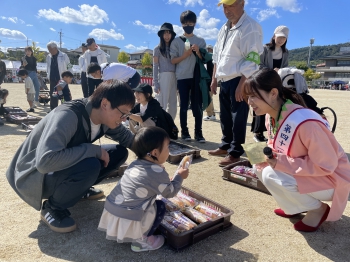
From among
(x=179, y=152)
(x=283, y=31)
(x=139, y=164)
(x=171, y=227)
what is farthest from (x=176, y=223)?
(x=283, y=31)

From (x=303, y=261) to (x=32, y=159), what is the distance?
216cm

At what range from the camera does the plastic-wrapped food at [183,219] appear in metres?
2.15

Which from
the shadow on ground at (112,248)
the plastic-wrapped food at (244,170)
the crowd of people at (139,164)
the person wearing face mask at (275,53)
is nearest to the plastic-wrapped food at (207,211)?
the shadow on ground at (112,248)

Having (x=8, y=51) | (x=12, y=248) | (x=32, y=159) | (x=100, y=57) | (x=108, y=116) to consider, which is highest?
(x=8, y=51)

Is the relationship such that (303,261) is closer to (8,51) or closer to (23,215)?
(23,215)

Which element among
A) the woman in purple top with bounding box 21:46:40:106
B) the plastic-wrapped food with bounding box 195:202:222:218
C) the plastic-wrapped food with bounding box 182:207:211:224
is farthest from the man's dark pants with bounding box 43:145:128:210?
the woman in purple top with bounding box 21:46:40:106

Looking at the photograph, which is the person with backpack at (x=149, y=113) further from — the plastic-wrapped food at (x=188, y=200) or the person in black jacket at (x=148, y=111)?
the plastic-wrapped food at (x=188, y=200)

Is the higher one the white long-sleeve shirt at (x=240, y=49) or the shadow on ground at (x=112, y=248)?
the white long-sleeve shirt at (x=240, y=49)

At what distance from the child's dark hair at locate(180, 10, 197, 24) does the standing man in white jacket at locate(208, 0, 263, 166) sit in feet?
2.87

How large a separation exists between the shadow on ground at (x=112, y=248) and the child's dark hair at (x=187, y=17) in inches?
139

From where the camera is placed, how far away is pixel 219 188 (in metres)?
3.08

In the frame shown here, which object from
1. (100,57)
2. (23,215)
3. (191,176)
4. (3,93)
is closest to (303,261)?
(191,176)

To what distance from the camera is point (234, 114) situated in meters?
3.68

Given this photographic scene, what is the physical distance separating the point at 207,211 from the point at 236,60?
2.12 m
